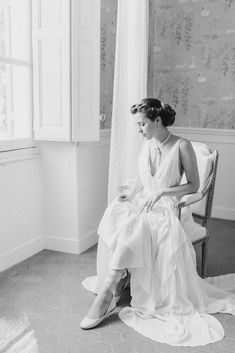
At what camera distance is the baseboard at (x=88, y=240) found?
344 cm

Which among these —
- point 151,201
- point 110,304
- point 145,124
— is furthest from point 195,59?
point 110,304

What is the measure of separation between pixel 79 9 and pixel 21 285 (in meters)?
1.97

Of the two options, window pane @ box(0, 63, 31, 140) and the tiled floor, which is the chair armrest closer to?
the tiled floor

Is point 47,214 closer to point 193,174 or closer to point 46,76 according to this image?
point 46,76

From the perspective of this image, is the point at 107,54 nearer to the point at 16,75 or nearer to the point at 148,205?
the point at 16,75

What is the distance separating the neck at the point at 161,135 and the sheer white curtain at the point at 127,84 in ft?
1.81

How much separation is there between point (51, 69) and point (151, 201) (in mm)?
1343

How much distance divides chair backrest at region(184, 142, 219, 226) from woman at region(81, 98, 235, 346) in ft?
1.17

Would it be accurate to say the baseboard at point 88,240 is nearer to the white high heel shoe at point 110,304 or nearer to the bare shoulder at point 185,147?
the white high heel shoe at point 110,304

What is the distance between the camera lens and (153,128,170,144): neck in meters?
2.59

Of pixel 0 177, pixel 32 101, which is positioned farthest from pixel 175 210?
pixel 32 101

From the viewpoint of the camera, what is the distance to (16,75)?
127 inches

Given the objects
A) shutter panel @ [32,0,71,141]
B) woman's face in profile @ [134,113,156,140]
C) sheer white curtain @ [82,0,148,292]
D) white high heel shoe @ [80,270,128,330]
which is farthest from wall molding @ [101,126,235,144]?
white high heel shoe @ [80,270,128,330]

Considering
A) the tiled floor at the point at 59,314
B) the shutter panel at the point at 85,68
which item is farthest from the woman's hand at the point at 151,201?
the shutter panel at the point at 85,68
